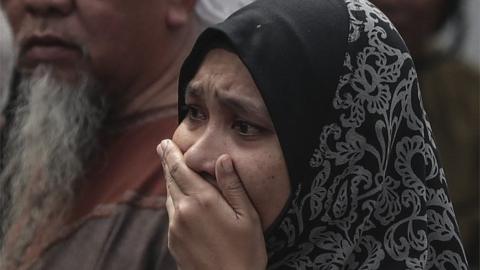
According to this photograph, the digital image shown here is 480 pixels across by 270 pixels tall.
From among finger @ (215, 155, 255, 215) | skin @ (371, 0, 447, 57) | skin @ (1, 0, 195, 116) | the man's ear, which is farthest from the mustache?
skin @ (371, 0, 447, 57)

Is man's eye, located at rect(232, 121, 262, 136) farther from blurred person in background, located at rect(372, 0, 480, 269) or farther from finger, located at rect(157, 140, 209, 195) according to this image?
blurred person in background, located at rect(372, 0, 480, 269)

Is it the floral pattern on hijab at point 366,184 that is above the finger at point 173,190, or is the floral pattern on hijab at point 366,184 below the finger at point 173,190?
above

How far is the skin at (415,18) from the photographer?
21.9 feet

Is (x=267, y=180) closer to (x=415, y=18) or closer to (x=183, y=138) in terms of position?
(x=183, y=138)

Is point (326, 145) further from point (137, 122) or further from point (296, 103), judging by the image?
point (137, 122)

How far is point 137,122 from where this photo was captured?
15.3 ft

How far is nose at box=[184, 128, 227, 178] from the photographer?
11.5 ft

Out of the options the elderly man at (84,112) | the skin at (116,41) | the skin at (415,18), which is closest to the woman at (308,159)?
the elderly man at (84,112)

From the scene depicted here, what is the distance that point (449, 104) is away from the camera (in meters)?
6.88

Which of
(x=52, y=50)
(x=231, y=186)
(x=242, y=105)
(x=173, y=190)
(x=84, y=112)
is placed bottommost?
(x=84, y=112)

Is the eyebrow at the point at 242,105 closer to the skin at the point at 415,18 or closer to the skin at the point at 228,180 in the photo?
the skin at the point at 228,180

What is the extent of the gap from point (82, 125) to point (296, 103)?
56.1 inches

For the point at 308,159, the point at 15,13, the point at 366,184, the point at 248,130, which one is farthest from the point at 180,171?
the point at 15,13

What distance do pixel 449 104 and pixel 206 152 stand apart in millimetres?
3499
